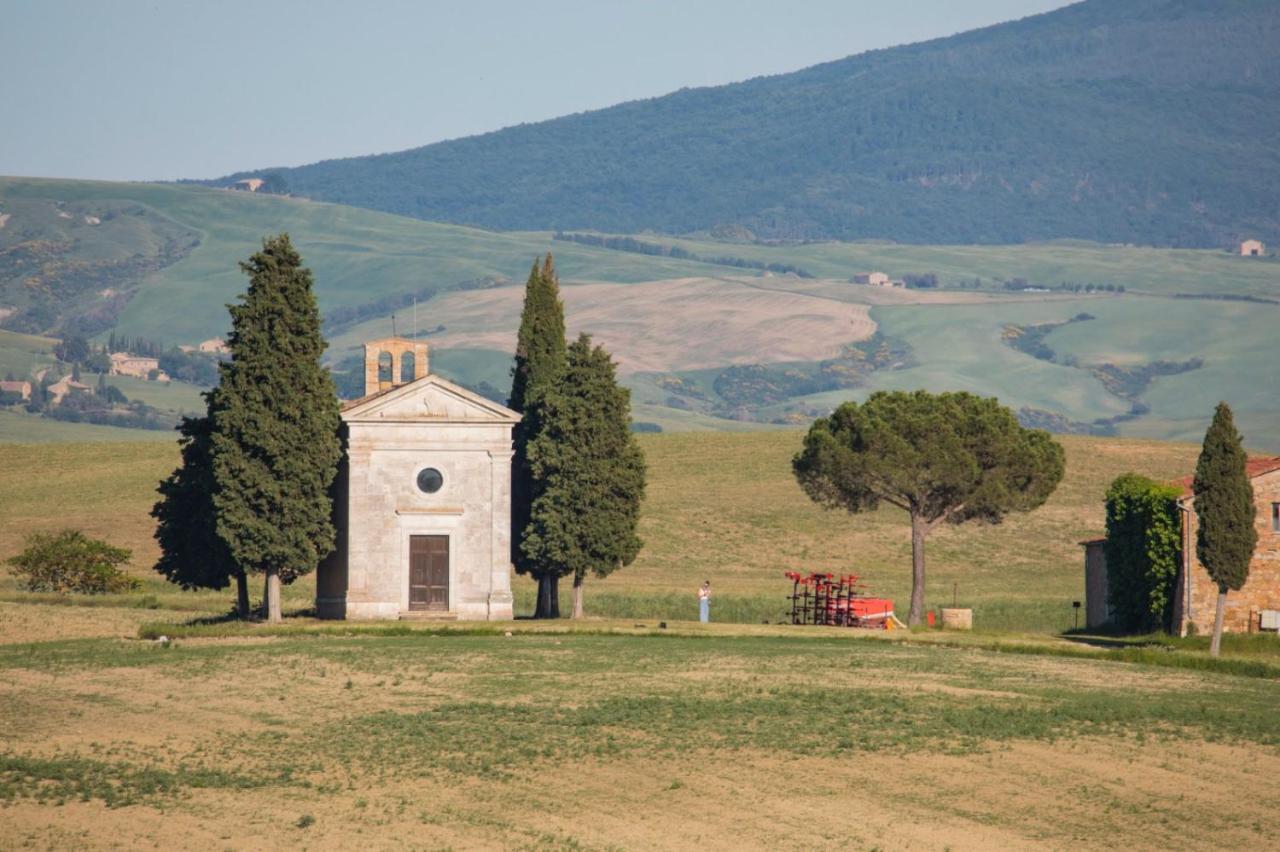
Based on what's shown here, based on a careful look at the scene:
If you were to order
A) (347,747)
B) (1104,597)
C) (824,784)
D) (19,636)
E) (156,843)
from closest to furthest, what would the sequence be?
(156,843)
(824,784)
(347,747)
(19,636)
(1104,597)

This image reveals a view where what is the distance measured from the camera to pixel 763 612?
8638 centimetres

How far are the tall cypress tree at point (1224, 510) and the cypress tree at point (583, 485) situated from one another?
2025 centimetres

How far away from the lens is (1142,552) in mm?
76188

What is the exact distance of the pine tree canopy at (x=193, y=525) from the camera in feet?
236

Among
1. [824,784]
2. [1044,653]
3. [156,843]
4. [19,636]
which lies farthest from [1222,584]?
[156,843]

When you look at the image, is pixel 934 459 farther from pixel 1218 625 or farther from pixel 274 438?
pixel 274 438

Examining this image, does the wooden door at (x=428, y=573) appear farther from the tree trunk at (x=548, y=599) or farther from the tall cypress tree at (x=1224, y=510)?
the tall cypress tree at (x=1224, y=510)

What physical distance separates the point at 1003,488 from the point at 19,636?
36.6 m

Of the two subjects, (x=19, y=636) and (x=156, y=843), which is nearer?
(x=156, y=843)

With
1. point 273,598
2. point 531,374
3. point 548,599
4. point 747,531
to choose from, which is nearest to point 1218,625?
point 548,599

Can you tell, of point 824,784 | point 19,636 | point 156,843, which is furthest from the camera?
point 19,636

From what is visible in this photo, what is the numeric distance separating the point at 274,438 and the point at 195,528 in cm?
820

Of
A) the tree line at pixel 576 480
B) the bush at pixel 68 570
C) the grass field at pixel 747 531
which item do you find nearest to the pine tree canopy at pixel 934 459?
the grass field at pixel 747 531

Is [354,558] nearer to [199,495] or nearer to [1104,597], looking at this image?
[199,495]
